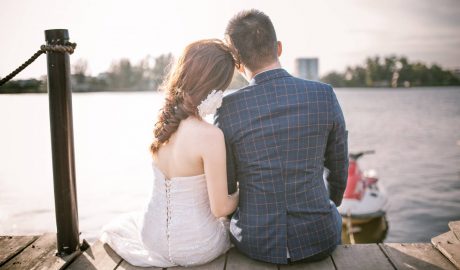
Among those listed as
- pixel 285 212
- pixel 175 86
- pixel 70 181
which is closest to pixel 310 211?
pixel 285 212

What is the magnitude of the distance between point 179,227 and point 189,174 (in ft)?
1.12

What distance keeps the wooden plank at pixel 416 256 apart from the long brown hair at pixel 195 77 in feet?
5.13

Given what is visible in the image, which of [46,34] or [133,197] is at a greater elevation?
[46,34]

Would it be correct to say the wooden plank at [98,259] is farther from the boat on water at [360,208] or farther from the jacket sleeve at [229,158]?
the boat on water at [360,208]

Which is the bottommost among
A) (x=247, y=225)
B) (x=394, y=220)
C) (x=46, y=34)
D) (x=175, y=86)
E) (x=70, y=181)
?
(x=394, y=220)

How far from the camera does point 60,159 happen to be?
2984mm

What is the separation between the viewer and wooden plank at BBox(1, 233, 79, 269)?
9.63 feet

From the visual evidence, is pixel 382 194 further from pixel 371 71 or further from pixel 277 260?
pixel 371 71

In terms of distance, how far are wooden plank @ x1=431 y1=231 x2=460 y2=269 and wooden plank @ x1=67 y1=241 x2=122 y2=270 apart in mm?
2135

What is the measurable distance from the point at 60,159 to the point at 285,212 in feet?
5.05

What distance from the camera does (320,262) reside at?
9.24ft

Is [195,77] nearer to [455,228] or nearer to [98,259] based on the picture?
[98,259]

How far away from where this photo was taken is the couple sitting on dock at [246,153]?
2.51 metres

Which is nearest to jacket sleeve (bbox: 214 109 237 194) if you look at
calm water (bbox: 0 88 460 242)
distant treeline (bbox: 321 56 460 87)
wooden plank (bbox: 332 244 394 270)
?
wooden plank (bbox: 332 244 394 270)
